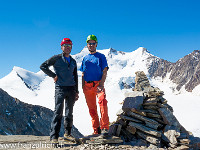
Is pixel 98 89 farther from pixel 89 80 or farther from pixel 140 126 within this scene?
pixel 140 126

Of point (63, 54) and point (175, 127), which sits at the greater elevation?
point (63, 54)

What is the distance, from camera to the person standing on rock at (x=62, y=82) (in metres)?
7.02

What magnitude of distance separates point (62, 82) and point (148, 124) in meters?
3.85

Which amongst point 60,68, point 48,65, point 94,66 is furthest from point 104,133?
point 48,65

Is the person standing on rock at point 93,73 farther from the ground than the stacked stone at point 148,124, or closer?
farther from the ground

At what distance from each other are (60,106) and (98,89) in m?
1.51

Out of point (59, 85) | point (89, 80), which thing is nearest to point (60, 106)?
point (59, 85)

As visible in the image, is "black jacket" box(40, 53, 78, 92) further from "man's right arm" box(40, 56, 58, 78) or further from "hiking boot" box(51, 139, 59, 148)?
"hiking boot" box(51, 139, 59, 148)

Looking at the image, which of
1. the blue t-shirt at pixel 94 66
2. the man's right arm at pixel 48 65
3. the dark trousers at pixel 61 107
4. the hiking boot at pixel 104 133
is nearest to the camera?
the hiking boot at pixel 104 133

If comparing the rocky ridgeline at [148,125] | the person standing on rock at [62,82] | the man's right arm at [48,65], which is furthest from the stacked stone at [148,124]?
the man's right arm at [48,65]

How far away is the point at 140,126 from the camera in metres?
7.79

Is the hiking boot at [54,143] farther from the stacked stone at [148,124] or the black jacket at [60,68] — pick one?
the stacked stone at [148,124]

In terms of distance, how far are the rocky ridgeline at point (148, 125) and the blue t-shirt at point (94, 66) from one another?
1749 mm

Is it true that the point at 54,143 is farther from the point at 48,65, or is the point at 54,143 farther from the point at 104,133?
the point at 48,65
